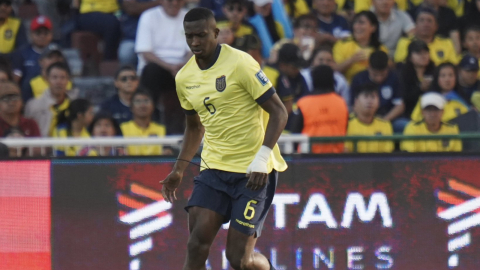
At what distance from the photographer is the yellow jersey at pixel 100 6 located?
1162 cm

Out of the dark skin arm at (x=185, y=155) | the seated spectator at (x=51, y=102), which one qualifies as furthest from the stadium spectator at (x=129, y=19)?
the dark skin arm at (x=185, y=155)

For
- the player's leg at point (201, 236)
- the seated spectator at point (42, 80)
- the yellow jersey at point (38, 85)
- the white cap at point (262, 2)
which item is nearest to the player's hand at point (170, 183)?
the player's leg at point (201, 236)

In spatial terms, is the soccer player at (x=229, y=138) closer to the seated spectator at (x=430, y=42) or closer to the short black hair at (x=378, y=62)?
the short black hair at (x=378, y=62)

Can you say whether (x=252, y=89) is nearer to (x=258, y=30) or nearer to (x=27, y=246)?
(x=27, y=246)

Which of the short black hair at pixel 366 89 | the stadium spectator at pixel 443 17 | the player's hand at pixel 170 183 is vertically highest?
the stadium spectator at pixel 443 17

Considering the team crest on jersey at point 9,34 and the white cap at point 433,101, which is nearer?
the white cap at point 433,101

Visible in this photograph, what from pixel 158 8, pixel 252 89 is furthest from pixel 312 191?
pixel 158 8

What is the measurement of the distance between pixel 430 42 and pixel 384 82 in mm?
1512

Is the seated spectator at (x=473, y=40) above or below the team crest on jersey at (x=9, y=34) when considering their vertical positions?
below

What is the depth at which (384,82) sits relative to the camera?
1040 cm

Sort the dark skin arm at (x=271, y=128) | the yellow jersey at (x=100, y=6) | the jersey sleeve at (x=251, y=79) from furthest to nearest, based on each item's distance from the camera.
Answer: the yellow jersey at (x=100, y=6) < the jersey sleeve at (x=251, y=79) < the dark skin arm at (x=271, y=128)

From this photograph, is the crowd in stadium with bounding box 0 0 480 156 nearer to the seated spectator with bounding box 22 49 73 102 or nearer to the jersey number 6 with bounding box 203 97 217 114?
the seated spectator with bounding box 22 49 73 102

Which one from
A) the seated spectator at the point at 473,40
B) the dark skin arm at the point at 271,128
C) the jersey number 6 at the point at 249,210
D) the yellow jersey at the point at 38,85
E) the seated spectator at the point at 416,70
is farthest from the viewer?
the seated spectator at the point at 473,40

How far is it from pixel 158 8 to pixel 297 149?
3502 millimetres
